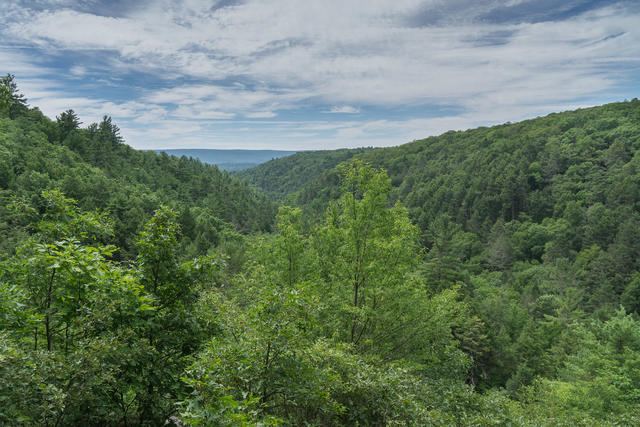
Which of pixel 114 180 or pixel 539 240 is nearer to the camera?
pixel 114 180

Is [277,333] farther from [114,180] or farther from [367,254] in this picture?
[114,180]

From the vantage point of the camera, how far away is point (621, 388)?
19.2 metres

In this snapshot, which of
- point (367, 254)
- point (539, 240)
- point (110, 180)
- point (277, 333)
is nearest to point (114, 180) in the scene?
point (110, 180)

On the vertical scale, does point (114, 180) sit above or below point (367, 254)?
above

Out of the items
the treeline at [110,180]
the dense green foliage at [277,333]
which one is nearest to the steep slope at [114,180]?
the treeline at [110,180]

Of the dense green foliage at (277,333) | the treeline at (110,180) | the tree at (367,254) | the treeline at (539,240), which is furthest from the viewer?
the treeline at (110,180)

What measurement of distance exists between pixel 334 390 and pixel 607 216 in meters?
92.4

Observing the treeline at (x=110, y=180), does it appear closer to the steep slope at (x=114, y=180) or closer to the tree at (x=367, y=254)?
the steep slope at (x=114, y=180)

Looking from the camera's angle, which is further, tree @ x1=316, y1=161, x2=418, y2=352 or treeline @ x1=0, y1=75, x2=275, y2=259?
treeline @ x1=0, y1=75, x2=275, y2=259

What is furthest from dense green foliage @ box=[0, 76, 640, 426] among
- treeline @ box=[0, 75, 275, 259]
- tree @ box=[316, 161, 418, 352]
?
treeline @ box=[0, 75, 275, 259]

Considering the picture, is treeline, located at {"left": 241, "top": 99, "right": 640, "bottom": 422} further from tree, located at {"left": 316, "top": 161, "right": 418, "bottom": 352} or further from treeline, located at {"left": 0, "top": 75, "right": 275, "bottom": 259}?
treeline, located at {"left": 0, "top": 75, "right": 275, "bottom": 259}

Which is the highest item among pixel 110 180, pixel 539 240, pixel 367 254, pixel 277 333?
pixel 110 180

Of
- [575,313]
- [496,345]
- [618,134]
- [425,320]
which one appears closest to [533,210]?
[618,134]

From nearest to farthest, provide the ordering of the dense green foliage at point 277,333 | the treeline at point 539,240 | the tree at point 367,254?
the dense green foliage at point 277,333, the tree at point 367,254, the treeline at point 539,240
